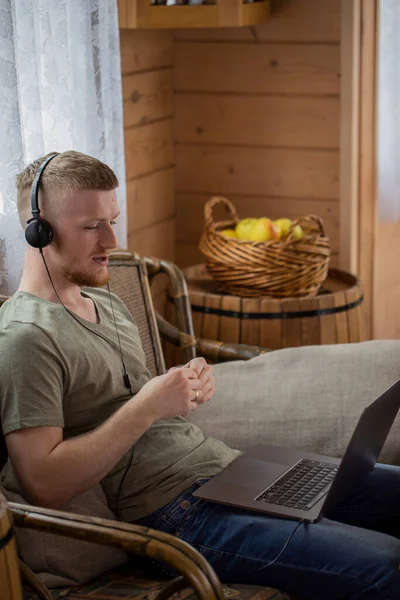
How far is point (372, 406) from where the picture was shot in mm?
1388

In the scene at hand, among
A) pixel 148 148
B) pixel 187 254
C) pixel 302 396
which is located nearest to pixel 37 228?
pixel 302 396

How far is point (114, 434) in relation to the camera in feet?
4.72

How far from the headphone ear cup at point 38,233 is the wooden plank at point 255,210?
5.62 ft

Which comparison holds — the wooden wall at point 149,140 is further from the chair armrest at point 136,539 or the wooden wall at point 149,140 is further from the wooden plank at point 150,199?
the chair armrest at point 136,539

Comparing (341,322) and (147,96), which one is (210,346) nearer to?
(341,322)

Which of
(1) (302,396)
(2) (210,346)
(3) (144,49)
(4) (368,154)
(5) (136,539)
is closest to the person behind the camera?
(5) (136,539)

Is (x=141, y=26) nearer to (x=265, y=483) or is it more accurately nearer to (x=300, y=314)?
(x=300, y=314)

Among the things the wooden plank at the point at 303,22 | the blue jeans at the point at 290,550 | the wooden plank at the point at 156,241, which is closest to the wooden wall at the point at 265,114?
Answer: the wooden plank at the point at 303,22

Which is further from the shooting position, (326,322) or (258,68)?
(258,68)

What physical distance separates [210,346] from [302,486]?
753 mm

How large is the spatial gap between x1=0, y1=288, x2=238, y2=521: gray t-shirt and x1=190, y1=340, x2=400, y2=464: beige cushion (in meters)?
0.24

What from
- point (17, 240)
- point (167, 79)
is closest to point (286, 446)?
point (17, 240)

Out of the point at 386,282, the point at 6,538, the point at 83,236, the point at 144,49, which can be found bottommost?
the point at 386,282

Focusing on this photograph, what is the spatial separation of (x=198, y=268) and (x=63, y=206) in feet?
4.41
